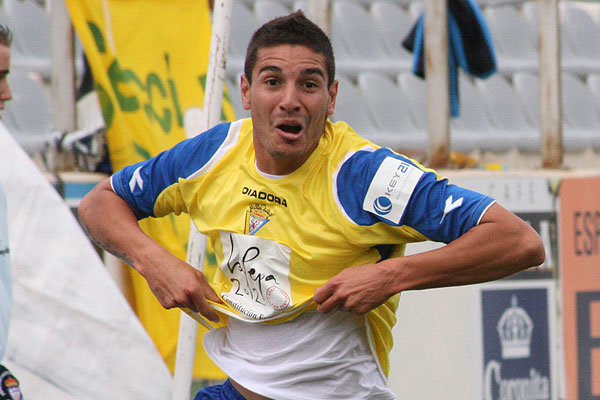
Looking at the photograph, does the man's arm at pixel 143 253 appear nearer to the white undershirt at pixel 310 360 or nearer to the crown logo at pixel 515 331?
the white undershirt at pixel 310 360

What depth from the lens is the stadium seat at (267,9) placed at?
1045 cm

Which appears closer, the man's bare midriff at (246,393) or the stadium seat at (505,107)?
the man's bare midriff at (246,393)

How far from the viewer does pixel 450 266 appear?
8.16ft

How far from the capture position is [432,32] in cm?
609

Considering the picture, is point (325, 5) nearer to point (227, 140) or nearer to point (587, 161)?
point (227, 140)

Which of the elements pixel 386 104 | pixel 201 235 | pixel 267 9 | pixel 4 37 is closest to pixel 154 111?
pixel 201 235

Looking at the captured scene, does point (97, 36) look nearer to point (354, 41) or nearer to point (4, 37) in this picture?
point (4, 37)

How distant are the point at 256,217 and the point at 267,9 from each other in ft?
26.4

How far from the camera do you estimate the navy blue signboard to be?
540 centimetres

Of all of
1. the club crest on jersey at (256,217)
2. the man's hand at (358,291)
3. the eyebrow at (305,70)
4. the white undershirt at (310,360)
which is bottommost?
the white undershirt at (310,360)

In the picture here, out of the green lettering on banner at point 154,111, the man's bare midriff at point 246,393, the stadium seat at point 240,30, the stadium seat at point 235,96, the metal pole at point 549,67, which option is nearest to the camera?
the man's bare midriff at point 246,393

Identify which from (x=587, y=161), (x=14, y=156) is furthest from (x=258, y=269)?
(x=587, y=161)

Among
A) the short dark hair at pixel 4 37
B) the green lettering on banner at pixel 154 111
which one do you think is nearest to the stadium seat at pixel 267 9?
the green lettering on banner at pixel 154 111

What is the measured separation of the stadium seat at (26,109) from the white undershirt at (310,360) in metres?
5.97
